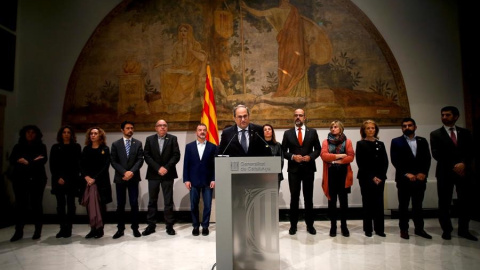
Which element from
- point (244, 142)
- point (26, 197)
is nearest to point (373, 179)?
point (244, 142)

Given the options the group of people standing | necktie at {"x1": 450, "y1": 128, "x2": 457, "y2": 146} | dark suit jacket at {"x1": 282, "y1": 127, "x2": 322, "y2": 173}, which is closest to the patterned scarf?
the group of people standing

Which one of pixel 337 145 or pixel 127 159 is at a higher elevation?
pixel 337 145

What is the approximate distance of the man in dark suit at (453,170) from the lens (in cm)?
367

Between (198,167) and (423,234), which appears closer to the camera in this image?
(423,234)

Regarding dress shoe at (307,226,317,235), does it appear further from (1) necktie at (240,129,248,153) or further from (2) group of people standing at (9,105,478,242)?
(1) necktie at (240,129,248,153)

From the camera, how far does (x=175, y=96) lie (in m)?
5.64

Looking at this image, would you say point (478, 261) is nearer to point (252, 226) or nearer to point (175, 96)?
point (252, 226)

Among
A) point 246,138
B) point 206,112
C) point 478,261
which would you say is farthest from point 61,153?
point 478,261

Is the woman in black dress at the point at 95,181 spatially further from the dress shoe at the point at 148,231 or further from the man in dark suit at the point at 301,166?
the man in dark suit at the point at 301,166

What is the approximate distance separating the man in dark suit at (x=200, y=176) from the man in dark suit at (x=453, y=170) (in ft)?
11.1

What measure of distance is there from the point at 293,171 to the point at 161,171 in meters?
2.08

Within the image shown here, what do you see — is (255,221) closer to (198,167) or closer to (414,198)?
(198,167)

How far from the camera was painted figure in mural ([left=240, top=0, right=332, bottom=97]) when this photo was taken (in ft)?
18.2

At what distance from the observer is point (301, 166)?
13.2ft
